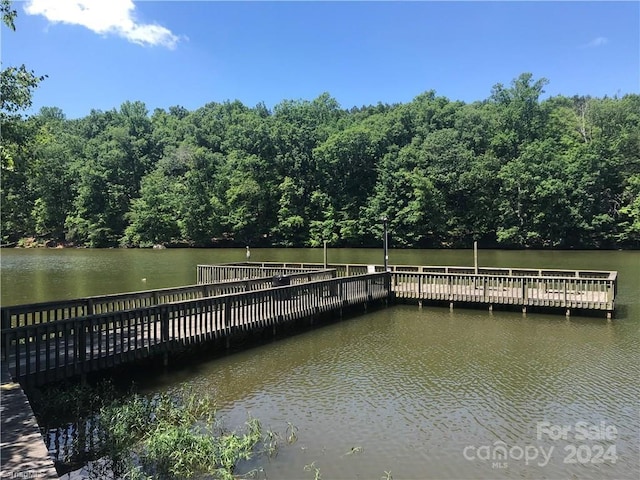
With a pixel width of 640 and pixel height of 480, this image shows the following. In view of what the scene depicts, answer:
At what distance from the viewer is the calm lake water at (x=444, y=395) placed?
5617 mm

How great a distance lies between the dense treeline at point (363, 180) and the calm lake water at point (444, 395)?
1231 inches

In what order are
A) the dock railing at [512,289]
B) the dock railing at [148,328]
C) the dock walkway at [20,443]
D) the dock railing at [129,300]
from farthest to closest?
the dock railing at [512,289]
the dock railing at [129,300]
the dock railing at [148,328]
the dock walkway at [20,443]

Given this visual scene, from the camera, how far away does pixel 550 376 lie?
8625 mm

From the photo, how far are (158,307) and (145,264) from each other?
27704 mm

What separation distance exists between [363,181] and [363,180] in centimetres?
13

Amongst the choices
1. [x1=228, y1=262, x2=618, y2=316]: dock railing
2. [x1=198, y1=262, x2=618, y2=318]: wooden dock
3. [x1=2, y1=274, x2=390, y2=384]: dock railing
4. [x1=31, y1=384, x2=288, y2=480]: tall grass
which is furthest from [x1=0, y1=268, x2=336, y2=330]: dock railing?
[x1=198, y1=262, x2=618, y2=318]: wooden dock

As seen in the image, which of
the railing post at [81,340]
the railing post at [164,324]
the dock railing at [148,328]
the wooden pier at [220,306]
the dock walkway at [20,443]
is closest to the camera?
the dock walkway at [20,443]

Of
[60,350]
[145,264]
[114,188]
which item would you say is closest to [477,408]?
[60,350]

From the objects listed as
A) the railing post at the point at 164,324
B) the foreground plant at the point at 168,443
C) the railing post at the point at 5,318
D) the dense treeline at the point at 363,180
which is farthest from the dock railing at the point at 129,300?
the dense treeline at the point at 363,180

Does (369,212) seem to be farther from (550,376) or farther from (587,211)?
(550,376)

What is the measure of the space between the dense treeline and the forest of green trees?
175mm

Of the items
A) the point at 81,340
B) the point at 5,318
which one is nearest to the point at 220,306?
the point at 81,340

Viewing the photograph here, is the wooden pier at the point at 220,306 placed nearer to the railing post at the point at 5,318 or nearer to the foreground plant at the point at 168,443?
the railing post at the point at 5,318

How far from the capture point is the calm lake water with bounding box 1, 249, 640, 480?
5617mm
